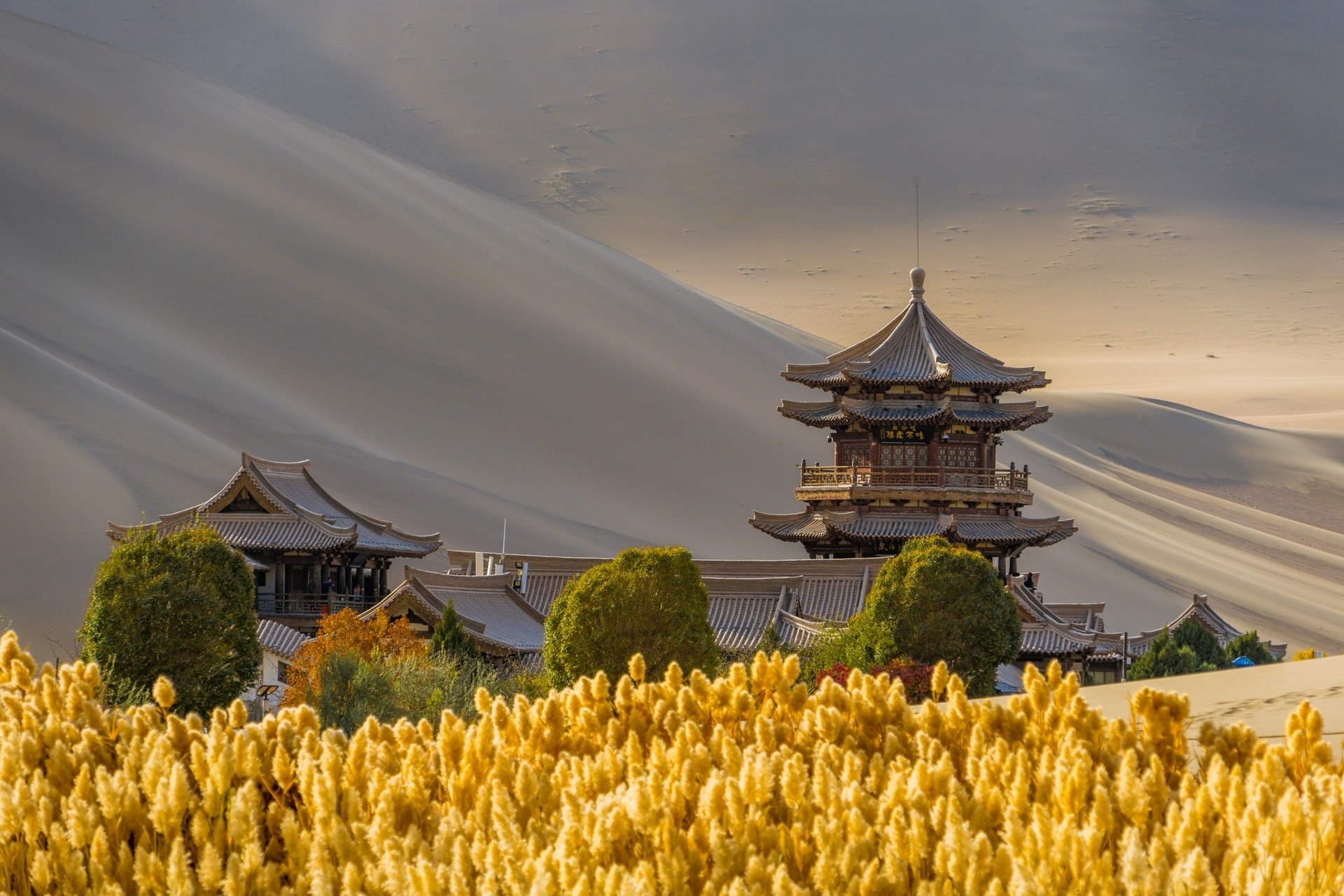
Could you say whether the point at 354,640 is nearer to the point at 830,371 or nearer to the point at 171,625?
the point at 830,371

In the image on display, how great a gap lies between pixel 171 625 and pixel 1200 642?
25.3 meters

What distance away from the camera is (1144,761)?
5508mm

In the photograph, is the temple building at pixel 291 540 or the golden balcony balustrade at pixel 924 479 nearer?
the golden balcony balustrade at pixel 924 479

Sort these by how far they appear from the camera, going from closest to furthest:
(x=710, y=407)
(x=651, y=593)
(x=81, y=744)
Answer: (x=81, y=744) → (x=651, y=593) → (x=710, y=407)

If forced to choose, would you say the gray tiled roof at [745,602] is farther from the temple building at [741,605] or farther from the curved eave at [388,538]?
the curved eave at [388,538]

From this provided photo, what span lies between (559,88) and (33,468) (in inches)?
3789

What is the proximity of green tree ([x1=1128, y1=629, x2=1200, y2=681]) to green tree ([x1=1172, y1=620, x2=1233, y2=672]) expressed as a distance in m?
1.73

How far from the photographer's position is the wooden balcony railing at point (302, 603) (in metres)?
38.6

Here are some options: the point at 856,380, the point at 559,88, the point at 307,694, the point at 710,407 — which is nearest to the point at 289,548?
the point at 856,380

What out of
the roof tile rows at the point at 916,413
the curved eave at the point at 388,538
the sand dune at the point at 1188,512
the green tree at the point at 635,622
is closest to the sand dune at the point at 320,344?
the curved eave at the point at 388,538

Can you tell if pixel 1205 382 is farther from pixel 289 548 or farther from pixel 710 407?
pixel 289 548

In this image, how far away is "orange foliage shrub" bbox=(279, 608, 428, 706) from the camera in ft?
86.7

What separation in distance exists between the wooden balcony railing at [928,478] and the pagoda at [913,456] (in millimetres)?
19

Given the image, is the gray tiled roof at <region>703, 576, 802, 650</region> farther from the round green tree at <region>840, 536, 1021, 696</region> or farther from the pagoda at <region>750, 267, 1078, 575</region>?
the round green tree at <region>840, 536, 1021, 696</region>
